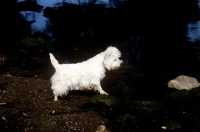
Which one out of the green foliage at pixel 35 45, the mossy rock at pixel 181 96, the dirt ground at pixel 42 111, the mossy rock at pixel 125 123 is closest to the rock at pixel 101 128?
the dirt ground at pixel 42 111

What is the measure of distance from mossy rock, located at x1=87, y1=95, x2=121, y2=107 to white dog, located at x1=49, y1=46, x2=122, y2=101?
1.60 feet

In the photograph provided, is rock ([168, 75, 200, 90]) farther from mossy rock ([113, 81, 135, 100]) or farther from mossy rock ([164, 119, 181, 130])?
mossy rock ([164, 119, 181, 130])

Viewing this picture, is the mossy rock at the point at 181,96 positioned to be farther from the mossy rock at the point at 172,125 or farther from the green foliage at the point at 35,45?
the green foliage at the point at 35,45

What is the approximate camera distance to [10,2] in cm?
3675

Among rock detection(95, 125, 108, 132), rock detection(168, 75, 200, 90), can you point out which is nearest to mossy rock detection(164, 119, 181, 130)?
rock detection(95, 125, 108, 132)

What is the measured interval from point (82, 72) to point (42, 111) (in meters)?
1.80

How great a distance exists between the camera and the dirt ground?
7502 millimetres

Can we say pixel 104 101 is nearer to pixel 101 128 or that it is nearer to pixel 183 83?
pixel 101 128

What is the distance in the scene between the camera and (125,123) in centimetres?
768

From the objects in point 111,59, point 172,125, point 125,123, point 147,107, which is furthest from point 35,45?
point 172,125

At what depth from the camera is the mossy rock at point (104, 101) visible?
872cm

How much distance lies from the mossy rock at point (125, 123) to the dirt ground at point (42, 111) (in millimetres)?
399

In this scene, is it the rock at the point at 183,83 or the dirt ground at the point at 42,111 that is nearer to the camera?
the dirt ground at the point at 42,111

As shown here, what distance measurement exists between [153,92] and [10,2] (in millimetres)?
30952
